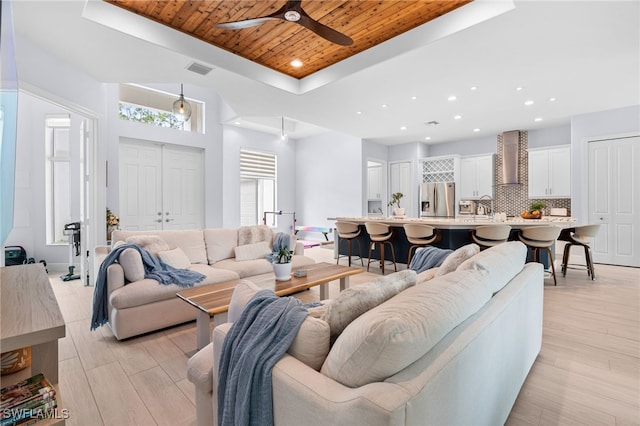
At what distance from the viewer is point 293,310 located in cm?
120

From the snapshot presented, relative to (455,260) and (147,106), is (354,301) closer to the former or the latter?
(455,260)

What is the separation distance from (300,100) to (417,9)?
2.47 m

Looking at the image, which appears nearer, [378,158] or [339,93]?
[339,93]

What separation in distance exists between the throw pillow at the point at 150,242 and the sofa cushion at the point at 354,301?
9.35 ft

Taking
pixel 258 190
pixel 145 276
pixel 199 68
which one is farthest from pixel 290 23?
pixel 258 190

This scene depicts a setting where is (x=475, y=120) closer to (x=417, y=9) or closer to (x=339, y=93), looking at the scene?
(x=339, y=93)

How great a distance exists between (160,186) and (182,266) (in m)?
3.73

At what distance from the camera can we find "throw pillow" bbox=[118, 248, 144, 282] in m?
2.91

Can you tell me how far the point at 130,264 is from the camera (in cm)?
292

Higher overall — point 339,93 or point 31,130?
point 339,93

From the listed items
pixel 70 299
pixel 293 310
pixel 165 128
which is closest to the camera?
pixel 293 310

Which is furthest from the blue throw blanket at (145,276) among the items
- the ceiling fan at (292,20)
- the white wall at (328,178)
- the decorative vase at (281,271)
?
the white wall at (328,178)

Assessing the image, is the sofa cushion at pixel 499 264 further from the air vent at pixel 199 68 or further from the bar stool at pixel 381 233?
the air vent at pixel 199 68

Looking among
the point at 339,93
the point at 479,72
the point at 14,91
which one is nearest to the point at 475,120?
the point at 479,72
